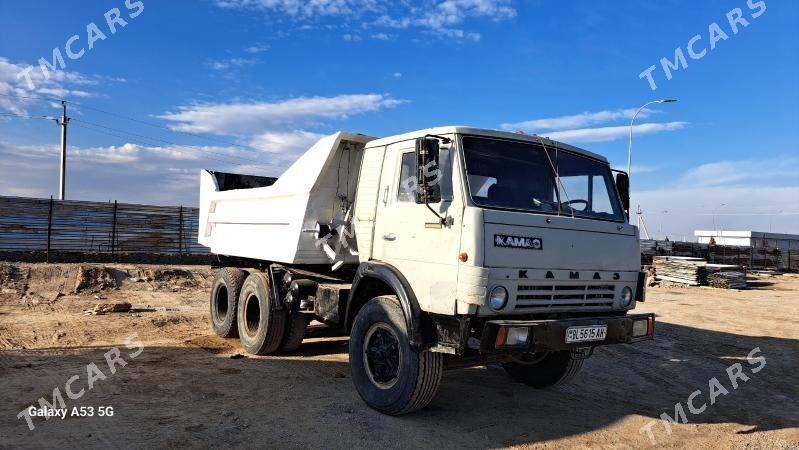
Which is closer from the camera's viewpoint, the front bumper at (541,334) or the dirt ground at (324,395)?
the front bumper at (541,334)

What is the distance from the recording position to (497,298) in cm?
444

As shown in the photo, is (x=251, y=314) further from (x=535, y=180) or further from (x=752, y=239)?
(x=752, y=239)

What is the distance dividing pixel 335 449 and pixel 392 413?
0.86 m

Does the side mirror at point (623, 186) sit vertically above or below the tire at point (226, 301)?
above

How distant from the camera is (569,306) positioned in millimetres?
4930

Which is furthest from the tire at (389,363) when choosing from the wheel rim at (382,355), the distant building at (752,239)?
the distant building at (752,239)

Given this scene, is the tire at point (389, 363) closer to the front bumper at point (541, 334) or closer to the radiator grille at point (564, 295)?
the front bumper at point (541, 334)

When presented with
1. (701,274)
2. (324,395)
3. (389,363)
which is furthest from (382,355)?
(701,274)

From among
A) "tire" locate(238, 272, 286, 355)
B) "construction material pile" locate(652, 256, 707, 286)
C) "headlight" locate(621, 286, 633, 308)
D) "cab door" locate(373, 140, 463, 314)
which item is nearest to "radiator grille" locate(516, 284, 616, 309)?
"headlight" locate(621, 286, 633, 308)

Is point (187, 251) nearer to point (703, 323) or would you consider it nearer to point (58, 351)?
point (58, 351)

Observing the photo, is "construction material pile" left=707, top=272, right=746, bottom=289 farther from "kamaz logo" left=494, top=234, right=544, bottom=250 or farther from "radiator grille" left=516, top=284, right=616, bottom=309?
"kamaz logo" left=494, top=234, right=544, bottom=250

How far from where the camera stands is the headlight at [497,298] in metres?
4.41

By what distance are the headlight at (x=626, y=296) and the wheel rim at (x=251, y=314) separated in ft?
15.9

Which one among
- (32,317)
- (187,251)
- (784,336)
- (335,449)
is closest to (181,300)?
(32,317)
